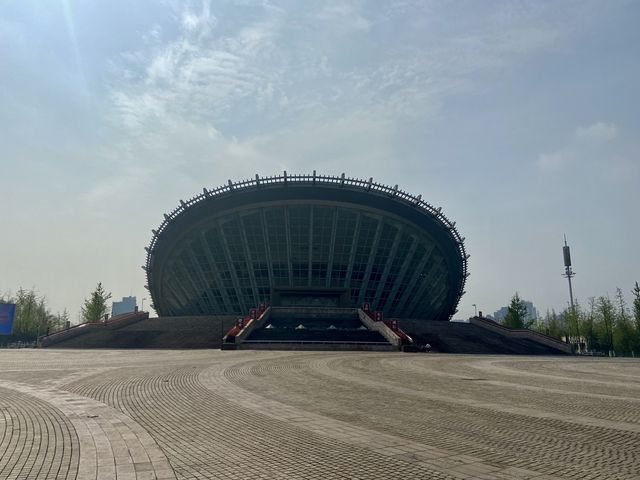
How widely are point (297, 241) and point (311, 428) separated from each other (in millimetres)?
60802

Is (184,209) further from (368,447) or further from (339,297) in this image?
(368,447)

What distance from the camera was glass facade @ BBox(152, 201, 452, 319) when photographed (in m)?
70.4

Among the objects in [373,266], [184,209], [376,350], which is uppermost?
[184,209]

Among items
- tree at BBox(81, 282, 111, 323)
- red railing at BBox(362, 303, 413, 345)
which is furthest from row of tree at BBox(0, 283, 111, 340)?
red railing at BBox(362, 303, 413, 345)

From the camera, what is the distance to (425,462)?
304 inches

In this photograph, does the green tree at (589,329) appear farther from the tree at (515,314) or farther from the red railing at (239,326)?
the red railing at (239,326)

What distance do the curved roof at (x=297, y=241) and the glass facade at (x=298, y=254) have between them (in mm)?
160

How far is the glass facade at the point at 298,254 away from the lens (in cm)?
7038

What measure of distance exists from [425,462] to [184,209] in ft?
219

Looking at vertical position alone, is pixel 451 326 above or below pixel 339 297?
below

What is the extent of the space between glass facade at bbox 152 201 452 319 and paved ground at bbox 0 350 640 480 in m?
50.3

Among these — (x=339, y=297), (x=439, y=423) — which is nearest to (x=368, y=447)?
(x=439, y=423)

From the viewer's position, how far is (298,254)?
70.7 meters

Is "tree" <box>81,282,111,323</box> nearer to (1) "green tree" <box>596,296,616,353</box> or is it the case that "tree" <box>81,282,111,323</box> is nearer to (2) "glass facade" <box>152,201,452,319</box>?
(2) "glass facade" <box>152,201,452,319</box>
